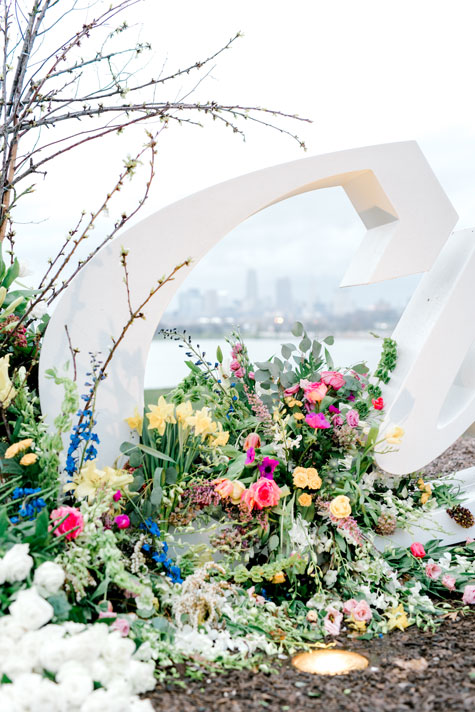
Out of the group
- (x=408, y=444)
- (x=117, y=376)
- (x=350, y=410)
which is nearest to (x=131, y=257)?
(x=117, y=376)

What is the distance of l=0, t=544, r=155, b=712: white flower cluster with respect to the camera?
1.63m

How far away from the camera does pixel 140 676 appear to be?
183 centimetres

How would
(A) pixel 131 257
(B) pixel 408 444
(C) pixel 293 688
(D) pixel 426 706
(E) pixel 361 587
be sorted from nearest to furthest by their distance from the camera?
(D) pixel 426 706, (C) pixel 293 688, (E) pixel 361 587, (A) pixel 131 257, (B) pixel 408 444

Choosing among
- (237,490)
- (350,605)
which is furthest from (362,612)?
(237,490)

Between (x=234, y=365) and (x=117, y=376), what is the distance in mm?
680

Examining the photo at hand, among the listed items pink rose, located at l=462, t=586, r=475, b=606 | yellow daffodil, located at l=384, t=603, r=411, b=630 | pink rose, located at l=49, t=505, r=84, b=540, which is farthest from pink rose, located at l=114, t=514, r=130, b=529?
pink rose, located at l=462, t=586, r=475, b=606

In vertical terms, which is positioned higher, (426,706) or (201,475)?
(201,475)

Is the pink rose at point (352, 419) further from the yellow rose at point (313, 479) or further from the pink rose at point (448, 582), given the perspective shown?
the pink rose at point (448, 582)

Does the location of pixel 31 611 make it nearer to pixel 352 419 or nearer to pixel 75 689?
pixel 75 689

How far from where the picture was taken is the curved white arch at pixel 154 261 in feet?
9.29

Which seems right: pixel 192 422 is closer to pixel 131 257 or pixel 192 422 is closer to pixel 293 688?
pixel 131 257

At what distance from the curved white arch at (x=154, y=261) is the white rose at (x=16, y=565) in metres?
0.85

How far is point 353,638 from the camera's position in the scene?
245 centimetres

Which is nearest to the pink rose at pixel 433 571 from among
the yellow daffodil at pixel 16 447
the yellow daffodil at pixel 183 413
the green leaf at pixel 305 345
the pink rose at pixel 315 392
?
the pink rose at pixel 315 392
